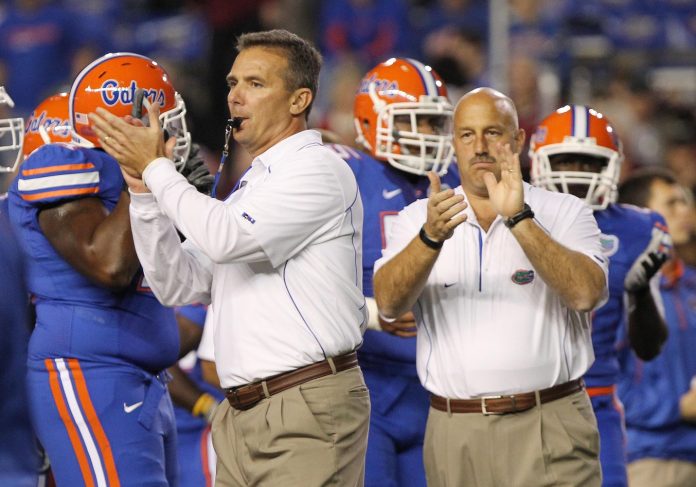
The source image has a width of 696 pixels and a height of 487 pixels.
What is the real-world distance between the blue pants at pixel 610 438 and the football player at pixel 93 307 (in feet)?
5.49

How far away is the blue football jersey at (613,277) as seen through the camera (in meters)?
5.06

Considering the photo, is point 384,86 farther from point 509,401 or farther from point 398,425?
point 509,401

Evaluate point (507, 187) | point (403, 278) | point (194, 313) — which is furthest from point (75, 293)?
point (507, 187)

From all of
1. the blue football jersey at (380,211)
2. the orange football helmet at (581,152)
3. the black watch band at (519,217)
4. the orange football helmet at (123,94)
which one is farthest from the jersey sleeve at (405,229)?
the orange football helmet at (581,152)

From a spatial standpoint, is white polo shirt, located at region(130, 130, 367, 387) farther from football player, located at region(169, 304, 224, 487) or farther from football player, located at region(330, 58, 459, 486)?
football player, located at region(169, 304, 224, 487)

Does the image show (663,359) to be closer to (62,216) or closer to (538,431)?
(538,431)

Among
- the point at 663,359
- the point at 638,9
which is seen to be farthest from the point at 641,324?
the point at 638,9

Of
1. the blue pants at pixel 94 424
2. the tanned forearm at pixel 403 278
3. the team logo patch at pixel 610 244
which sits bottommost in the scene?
the blue pants at pixel 94 424

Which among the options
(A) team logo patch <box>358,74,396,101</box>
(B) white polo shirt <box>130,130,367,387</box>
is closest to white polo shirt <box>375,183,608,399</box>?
(B) white polo shirt <box>130,130,367,387</box>

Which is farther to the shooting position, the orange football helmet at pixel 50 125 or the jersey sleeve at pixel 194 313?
the jersey sleeve at pixel 194 313

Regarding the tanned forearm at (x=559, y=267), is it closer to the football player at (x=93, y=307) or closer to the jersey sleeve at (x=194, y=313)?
the football player at (x=93, y=307)

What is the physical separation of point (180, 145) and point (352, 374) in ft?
3.39

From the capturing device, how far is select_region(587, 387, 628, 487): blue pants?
4.90m

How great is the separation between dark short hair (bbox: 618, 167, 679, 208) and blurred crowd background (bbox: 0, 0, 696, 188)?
225cm
